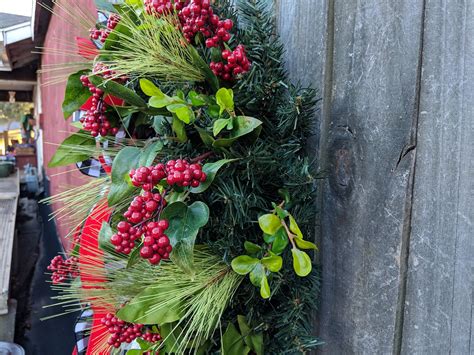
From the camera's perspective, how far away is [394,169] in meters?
0.53

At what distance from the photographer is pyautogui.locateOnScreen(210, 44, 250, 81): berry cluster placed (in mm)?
590

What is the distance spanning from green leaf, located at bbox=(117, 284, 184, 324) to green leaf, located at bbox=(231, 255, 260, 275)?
0.12 metres

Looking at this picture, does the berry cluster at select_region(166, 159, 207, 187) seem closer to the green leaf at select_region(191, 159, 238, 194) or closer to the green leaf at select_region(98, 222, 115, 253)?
the green leaf at select_region(191, 159, 238, 194)

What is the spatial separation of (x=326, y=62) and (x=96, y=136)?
0.43 meters

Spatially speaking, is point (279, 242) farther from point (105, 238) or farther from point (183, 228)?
point (105, 238)

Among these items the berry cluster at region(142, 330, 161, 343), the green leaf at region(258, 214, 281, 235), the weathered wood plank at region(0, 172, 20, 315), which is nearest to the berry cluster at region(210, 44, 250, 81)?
A: the green leaf at region(258, 214, 281, 235)

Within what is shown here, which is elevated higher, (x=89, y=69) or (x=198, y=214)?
(x=89, y=69)

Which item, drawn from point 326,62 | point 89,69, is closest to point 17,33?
point 89,69

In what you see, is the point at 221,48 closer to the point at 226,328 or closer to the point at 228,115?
the point at 228,115

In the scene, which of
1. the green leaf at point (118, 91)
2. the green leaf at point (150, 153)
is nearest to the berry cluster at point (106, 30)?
the green leaf at point (118, 91)

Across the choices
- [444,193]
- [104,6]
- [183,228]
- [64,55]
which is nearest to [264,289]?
[183,228]

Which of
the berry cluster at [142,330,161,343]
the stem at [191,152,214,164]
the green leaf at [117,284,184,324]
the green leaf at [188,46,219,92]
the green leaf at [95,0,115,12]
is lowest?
the berry cluster at [142,330,161,343]

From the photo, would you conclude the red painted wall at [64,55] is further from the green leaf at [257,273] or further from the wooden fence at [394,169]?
the wooden fence at [394,169]

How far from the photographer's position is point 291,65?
721 millimetres
